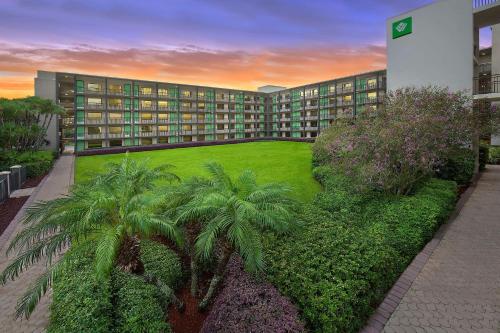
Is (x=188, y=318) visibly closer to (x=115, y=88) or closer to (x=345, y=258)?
(x=345, y=258)

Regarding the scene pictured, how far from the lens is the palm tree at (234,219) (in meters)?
6.96

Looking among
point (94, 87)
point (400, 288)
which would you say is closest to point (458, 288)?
point (400, 288)

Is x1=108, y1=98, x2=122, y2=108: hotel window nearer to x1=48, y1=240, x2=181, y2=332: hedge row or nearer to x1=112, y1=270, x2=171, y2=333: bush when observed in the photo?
x1=48, y1=240, x2=181, y2=332: hedge row

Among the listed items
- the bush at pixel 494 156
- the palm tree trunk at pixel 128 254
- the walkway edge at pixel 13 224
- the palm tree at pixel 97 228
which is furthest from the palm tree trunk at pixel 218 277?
the bush at pixel 494 156

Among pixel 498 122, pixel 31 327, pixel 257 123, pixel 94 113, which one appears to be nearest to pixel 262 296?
pixel 31 327

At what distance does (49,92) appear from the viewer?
54125 mm

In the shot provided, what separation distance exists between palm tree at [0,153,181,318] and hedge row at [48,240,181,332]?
359 millimetres

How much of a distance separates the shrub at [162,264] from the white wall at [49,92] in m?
52.0

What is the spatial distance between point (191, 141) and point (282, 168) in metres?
49.6

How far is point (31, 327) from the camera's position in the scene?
7.05 metres

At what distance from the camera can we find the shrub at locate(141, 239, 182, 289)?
26.8ft

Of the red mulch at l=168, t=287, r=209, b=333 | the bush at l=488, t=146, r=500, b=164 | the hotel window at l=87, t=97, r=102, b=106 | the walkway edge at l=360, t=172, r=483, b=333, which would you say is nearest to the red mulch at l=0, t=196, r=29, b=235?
the red mulch at l=168, t=287, r=209, b=333

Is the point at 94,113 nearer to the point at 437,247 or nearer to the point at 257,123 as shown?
the point at 257,123

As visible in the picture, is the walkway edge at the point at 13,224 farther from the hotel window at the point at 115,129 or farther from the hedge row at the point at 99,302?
the hotel window at the point at 115,129
